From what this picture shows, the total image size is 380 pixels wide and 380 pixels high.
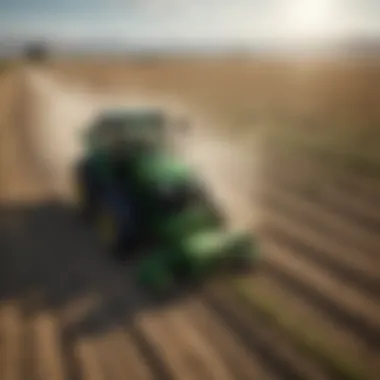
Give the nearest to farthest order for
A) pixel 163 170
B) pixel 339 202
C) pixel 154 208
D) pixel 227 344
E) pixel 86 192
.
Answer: pixel 227 344, pixel 154 208, pixel 163 170, pixel 86 192, pixel 339 202

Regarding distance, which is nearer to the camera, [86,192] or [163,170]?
[163,170]

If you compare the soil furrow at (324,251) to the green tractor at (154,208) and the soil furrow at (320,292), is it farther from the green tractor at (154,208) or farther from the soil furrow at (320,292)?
the green tractor at (154,208)

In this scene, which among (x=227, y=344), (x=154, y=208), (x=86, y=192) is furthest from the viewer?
(x=86, y=192)

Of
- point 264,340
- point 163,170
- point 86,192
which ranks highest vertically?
point 163,170

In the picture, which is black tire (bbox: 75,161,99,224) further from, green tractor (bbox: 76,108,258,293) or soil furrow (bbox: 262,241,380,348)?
soil furrow (bbox: 262,241,380,348)

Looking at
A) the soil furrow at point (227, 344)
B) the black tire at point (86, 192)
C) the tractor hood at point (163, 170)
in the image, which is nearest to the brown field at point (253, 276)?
the soil furrow at point (227, 344)

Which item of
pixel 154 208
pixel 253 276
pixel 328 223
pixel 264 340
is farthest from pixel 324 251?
pixel 154 208

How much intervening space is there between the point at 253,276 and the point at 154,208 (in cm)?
87

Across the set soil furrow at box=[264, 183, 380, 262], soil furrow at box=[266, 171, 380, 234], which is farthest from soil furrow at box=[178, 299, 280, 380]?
soil furrow at box=[266, 171, 380, 234]

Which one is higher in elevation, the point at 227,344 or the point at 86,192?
the point at 86,192

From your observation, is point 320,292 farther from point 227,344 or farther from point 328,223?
point 328,223

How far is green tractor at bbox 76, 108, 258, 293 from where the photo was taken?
320 cm

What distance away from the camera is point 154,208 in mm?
3416

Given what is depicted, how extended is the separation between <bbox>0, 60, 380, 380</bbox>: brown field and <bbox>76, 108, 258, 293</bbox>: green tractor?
0.62 feet
